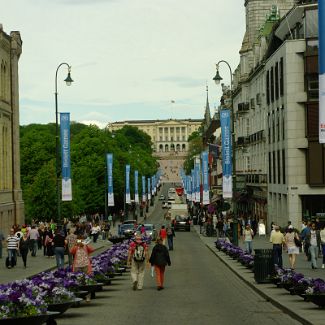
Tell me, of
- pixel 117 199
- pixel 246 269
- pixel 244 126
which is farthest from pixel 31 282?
pixel 117 199

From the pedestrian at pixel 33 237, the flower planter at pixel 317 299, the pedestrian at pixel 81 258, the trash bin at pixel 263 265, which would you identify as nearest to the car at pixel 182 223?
the pedestrian at pixel 33 237

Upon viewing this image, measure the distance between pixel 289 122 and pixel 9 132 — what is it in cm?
1876

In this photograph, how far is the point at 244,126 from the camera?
88375mm

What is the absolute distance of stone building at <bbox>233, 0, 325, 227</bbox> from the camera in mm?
57406

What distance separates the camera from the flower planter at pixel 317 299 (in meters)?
18.4

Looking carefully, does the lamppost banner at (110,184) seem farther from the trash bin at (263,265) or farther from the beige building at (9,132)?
the trash bin at (263,265)

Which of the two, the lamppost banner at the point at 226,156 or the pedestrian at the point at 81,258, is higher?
the lamppost banner at the point at 226,156

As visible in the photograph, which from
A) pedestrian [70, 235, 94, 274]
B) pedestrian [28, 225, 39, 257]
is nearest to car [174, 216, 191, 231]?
pedestrian [28, 225, 39, 257]

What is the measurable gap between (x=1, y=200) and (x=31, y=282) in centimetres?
4031

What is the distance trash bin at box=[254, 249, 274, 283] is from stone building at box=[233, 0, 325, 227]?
31.0 metres

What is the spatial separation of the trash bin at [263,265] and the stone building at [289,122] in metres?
31.0

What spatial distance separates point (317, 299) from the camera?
1850 cm

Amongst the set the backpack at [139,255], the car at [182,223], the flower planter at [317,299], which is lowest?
the car at [182,223]

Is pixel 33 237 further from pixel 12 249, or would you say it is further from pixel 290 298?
pixel 290 298
